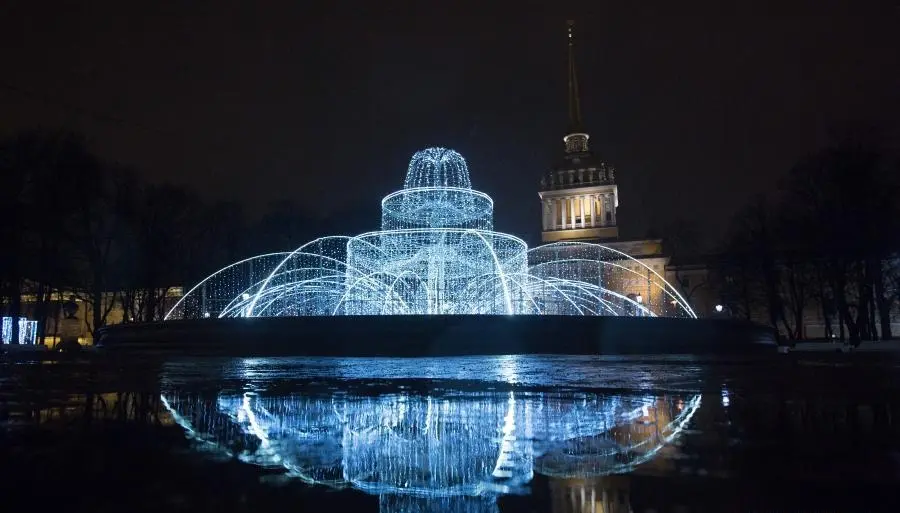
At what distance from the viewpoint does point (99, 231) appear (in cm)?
3738

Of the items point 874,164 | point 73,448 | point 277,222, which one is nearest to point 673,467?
point 73,448

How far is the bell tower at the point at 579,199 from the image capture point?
318 ft

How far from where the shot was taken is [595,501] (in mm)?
3162

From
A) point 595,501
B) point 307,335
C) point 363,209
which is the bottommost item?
point 595,501

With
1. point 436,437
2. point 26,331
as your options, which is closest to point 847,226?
point 436,437

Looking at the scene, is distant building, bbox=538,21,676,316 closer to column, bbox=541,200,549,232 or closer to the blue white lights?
column, bbox=541,200,549,232

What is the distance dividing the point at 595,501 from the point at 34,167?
34453mm

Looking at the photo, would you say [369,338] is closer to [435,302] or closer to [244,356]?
[244,356]

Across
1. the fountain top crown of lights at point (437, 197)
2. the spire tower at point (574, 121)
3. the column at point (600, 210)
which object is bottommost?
the fountain top crown of lights at point (437, 197)

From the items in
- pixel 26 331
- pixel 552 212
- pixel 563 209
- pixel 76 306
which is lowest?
pixel 26 331

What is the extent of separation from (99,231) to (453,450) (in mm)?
38338

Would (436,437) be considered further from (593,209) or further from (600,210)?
(593,209)

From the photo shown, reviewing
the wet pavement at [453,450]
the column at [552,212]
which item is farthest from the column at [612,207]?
the wet pavement at [453,450]

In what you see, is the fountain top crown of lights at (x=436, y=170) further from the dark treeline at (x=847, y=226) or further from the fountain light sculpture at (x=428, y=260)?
the dark treeline at (x=847, y=226)
